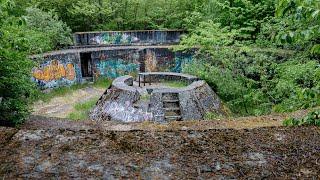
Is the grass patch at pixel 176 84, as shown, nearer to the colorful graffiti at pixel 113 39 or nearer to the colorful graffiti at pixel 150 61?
the colorful graffiti at pixel 150 61

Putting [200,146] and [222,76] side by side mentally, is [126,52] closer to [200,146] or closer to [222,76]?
[222,76]

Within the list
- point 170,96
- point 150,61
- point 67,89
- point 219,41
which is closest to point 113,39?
point 150,61

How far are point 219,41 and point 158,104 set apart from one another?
401 cm

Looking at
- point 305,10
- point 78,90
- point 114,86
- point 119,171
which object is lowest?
point 78,90

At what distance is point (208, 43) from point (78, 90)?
6956 mm

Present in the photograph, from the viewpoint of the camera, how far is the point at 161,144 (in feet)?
7.60

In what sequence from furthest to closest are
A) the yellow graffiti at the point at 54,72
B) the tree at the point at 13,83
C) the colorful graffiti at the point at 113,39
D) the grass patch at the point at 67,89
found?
the colorful graffiti at the point at 113,39 → the yellow graffiti at the point at 54,72 → the grass patch at the point at 67,89 → the tree at the point at 13,83

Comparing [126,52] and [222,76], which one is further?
[126,52]

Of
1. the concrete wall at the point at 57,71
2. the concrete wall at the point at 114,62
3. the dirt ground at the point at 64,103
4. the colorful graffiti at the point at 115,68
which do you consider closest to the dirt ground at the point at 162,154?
the dirt ground at the point at 64,103

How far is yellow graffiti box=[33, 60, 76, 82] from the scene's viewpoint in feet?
53.1

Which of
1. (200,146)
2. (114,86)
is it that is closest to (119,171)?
(200,146)

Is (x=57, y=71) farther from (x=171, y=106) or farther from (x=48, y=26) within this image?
(x=171, y=106)

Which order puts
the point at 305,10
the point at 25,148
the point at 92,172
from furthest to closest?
the point at 305,10 → the point at 25,148 → the point at 92,172

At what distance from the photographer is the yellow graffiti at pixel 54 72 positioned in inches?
637
